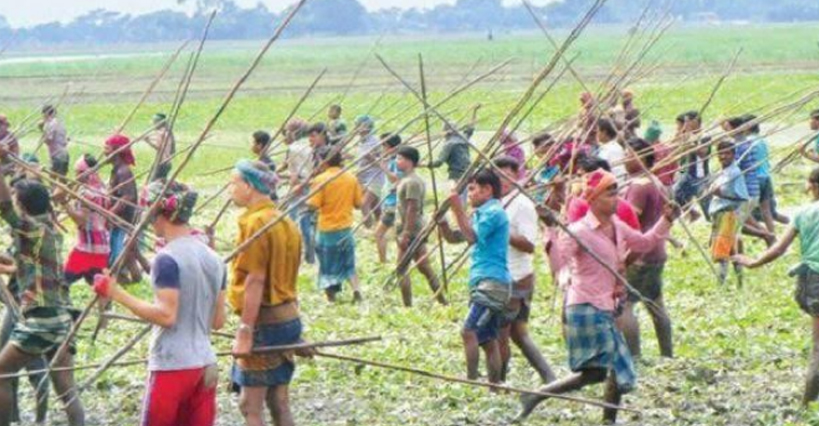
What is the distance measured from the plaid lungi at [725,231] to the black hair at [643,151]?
3.55 metres

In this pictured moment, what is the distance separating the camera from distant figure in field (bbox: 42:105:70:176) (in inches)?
705

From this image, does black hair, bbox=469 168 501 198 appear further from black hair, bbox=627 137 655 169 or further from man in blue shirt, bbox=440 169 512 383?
black hair, bbox=627 137 655 169

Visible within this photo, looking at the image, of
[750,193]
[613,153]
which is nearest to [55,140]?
[750,193]

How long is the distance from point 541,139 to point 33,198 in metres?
5.38

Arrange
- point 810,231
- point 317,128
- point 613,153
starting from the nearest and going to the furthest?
point 810,231
point 613,153
point 317,128

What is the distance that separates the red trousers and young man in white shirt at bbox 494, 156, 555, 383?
3.64 metres

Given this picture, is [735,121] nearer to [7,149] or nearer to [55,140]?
[7,149]

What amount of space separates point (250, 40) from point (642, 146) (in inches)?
7029

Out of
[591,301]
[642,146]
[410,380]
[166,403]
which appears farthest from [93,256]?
[166,403]

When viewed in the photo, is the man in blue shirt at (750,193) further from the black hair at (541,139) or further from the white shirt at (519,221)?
the white shirt at (519,221)

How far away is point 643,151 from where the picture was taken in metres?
14.1

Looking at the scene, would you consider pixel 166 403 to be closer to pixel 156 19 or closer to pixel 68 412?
pixel 68 412

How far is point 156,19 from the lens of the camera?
178 m

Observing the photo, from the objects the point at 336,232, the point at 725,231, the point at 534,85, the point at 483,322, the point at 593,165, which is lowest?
the point at 336,232
